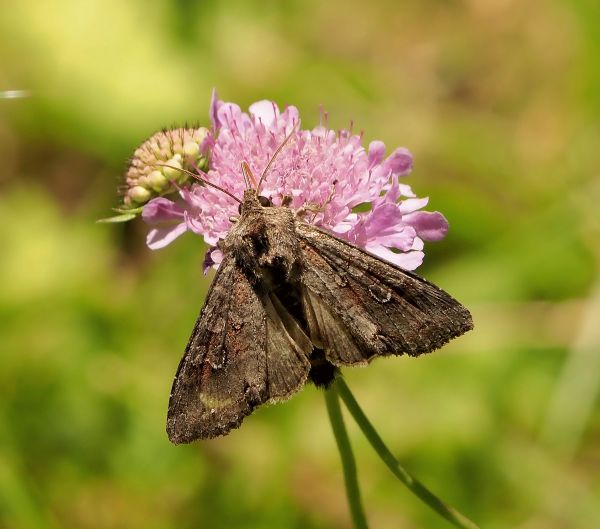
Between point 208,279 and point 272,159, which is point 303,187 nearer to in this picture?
point 272,159

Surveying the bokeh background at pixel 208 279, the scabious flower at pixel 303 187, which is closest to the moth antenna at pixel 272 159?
the scabious flower at pixel 303 187

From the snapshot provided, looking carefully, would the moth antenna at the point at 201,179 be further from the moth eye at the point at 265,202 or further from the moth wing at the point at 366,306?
the moth wing at the point at 366,306

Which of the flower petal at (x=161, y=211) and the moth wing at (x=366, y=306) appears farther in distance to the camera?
the flower petal at (x=161, y=211)

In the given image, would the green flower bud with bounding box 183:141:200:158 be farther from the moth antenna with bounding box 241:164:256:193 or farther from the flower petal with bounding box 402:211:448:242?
the flower petal with bounding box 402:211:448:242

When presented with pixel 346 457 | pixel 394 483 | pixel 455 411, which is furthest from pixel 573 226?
pixel 346 457

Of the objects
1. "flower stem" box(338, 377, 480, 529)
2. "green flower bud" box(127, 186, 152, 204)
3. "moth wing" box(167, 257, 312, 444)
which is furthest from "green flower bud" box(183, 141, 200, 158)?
"flower stem" box(338, 377, 480, 529)
